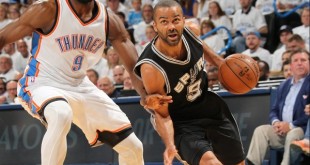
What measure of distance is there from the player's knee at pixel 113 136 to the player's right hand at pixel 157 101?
1.13 m

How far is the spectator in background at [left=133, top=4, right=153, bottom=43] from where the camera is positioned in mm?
12492

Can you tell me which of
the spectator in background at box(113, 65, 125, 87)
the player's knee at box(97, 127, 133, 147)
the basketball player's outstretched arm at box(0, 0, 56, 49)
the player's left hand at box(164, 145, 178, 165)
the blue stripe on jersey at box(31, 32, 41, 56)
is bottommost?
the spectator in background at box(113, 65, 125, 87)

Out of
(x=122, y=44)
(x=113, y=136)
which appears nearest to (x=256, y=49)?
(x=122, y=44)

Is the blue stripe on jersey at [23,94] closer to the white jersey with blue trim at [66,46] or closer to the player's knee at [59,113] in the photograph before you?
the white jersey with blue trim at [66,46]

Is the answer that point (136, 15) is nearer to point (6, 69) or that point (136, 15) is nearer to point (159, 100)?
point (6, 69)

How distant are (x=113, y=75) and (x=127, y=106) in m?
1.91

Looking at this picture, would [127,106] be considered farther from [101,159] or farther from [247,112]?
[247,112]

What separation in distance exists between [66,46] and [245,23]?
5.75m

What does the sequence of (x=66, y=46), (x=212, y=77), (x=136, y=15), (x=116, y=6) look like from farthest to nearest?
(x=116, y=6) < (x=136, y=15) < (x=212, y=77) < (x=66, y=46)

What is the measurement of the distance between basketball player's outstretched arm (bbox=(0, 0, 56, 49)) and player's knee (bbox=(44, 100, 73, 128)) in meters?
0.68

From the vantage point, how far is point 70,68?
6.29 meters

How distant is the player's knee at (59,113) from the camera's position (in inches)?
229

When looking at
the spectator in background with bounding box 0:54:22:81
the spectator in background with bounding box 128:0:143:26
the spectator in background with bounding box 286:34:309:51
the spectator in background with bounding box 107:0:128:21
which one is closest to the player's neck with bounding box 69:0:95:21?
the spectator in background with bounding box 286:34:309:51

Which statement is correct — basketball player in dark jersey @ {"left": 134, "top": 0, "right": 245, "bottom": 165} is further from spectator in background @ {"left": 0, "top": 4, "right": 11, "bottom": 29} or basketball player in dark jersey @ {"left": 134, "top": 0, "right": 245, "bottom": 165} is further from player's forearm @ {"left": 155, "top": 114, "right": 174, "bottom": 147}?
spectator in background @ {"left": 0, "top": 4, "right": 11, "bottom": 29}
